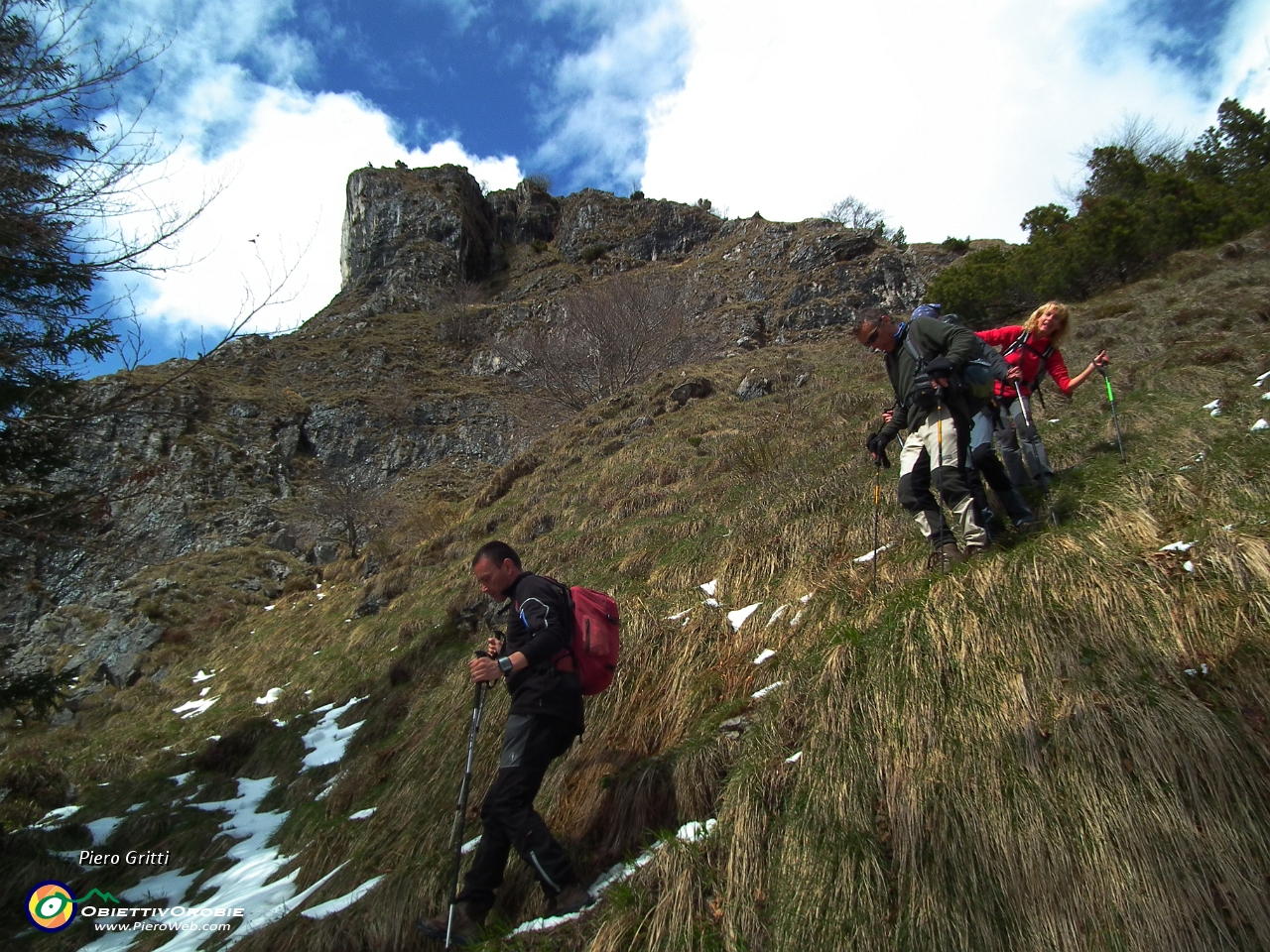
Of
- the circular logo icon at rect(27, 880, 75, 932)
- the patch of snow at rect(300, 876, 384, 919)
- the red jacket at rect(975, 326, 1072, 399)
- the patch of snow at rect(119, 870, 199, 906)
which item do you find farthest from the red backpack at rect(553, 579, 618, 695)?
the circular logo icon at rect(27, 880, 75, 932)

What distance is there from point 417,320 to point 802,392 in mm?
42808

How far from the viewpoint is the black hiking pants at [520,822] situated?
302 cm

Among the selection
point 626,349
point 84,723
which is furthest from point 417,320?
point 84,723

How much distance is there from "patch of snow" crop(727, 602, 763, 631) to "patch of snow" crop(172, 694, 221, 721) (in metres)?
9.96

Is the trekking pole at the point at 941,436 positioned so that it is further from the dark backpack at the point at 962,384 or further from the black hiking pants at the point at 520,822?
the black hiking pants at the point at 520,822

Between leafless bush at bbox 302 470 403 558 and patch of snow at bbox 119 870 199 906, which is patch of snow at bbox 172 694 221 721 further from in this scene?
leafless bush at bbox 302 470 403 558

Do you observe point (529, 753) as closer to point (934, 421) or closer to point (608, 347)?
point (934, 421)

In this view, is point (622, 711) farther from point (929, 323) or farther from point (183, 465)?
point (183, 465)

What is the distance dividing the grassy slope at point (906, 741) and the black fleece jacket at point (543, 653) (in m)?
0.81

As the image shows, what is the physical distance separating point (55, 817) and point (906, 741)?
9.21 m

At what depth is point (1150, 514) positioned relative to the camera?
388cm

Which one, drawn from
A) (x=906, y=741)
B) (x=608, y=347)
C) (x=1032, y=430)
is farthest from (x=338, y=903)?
(x=608, y=347)

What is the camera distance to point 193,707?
36.4 ft

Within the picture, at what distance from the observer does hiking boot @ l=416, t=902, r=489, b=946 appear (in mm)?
3094
